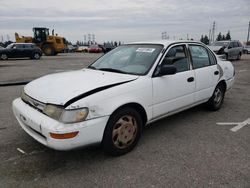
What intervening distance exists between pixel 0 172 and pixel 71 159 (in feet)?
2.75

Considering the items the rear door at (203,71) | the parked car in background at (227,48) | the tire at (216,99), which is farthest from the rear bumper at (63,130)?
the parked car in background at (227,48)

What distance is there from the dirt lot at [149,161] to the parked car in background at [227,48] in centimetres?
1365

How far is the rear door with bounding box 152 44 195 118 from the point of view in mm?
3429

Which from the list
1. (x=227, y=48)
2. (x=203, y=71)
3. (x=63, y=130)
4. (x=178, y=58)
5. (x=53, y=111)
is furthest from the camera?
(x=227, y=48)

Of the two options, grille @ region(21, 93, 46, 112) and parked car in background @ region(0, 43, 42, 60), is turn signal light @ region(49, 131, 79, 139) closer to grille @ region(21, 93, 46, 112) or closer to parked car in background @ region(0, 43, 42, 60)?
grille @ region(21, 93, 46, 112)

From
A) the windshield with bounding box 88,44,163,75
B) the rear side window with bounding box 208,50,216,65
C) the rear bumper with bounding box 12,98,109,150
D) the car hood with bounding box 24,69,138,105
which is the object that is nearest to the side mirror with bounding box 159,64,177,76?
the windshield with bounding box 88,44,163,75

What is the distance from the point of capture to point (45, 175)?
2646 millimetres

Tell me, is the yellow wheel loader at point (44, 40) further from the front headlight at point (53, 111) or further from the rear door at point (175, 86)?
the front headlight at point (53, 111)

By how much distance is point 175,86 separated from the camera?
3.67 metres

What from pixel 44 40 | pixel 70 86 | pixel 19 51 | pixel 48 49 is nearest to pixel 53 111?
pixel 70 86

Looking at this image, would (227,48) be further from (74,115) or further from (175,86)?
(74,115)

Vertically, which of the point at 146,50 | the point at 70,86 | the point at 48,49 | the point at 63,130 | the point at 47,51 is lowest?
the point at 63,130

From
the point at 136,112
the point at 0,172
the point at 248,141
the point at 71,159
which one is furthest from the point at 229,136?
the point at 0,172

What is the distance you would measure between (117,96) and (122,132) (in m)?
0.52
